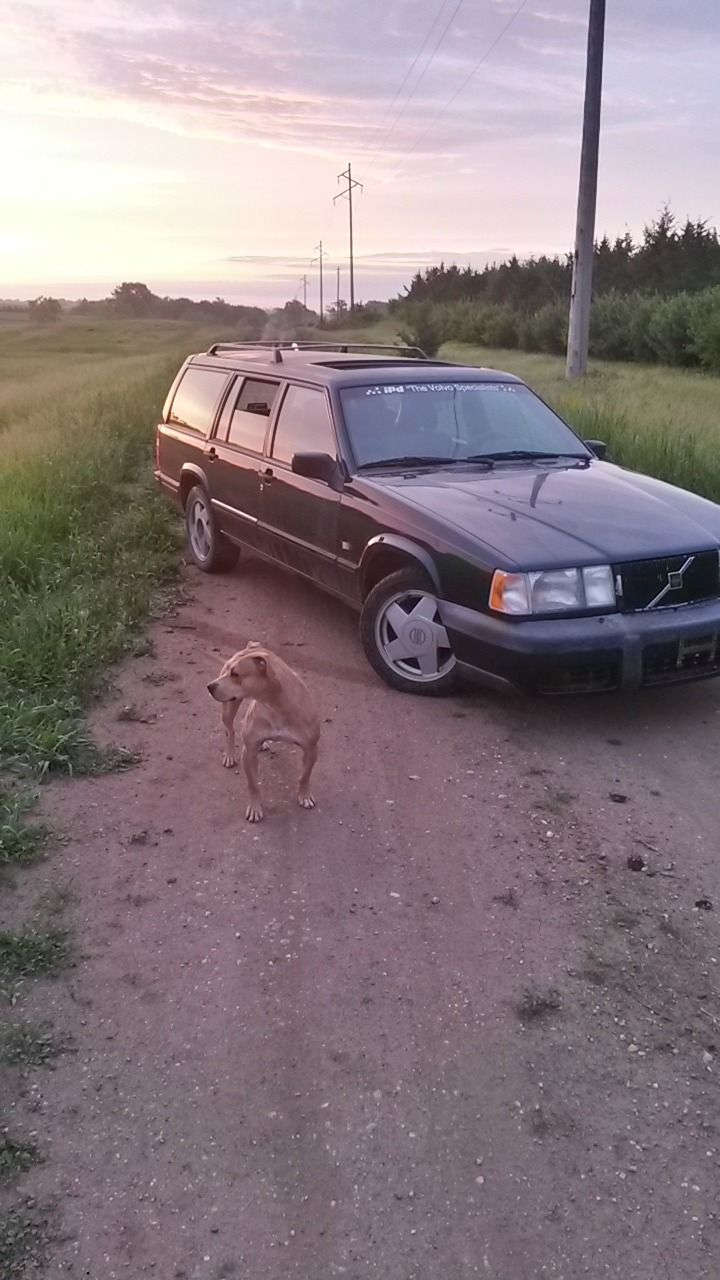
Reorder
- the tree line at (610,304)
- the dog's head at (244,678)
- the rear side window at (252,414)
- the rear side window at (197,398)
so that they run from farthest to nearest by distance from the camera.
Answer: the tree line at (610,304)
the rear side window at (197,398)
the rear side window at (252,414)
the dog's head at (244,678)

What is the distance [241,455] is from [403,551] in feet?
7.81

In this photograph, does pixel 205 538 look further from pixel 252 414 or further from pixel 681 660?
pixel 681 660

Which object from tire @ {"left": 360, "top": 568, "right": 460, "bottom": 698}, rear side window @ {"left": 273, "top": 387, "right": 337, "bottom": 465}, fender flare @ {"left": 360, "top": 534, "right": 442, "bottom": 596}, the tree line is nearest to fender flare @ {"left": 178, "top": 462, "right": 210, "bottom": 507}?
rear side window @ {"left": 273, "top": 387, "right": 337, "bottom": 465}

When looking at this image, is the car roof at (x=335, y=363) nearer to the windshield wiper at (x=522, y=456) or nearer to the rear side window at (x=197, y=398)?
the rear side window at (x=197, y=398)

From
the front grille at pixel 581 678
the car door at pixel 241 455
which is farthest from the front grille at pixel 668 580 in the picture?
the car door at pixel 241 455

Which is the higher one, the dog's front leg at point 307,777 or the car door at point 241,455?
the car door at point 241,455

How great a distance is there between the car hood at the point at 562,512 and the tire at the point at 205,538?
252cm

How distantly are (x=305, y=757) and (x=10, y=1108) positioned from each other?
186 centimetres

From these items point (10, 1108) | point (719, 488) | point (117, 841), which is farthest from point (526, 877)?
point (719, 488)

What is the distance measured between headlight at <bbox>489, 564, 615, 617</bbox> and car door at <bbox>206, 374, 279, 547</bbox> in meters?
2.72

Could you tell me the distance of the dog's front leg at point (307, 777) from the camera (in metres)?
4.26

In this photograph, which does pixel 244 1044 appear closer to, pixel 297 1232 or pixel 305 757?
pixel 297 1232

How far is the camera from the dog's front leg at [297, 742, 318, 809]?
426cm

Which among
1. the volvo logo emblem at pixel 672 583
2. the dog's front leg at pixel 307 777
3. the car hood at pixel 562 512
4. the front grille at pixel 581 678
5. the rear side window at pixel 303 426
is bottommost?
the dog's front leg at pixel 307 777
